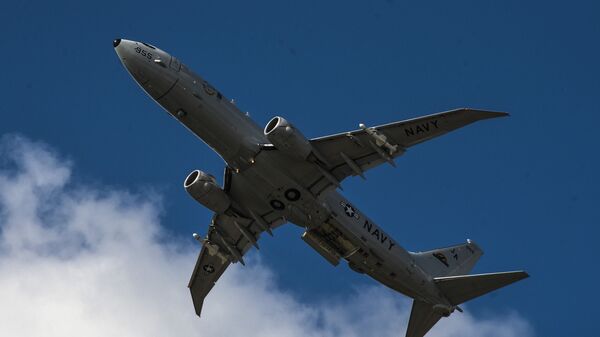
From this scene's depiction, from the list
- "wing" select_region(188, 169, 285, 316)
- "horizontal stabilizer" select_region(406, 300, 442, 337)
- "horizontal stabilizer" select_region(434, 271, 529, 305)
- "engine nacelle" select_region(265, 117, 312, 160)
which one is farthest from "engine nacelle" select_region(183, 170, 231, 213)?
"horizontal stabilizer" select_region(434, 271, 529, 305)

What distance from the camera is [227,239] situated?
63219 millimetres

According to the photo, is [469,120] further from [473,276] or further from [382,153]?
[473,276]

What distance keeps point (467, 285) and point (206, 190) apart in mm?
16922

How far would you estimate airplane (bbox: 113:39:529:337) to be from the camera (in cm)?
5238

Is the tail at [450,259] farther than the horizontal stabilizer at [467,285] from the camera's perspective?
Yes

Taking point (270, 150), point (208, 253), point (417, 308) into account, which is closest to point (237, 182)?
point (270, 150)

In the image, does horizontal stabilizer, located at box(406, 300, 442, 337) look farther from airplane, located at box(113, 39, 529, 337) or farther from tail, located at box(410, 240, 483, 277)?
tail, located at box(410, 240, 483, 277)

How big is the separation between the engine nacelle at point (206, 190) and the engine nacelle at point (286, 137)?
6773mm

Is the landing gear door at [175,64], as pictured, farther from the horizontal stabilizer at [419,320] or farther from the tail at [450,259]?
the horizontal stabilizer at [419,320]

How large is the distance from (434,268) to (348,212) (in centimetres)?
807

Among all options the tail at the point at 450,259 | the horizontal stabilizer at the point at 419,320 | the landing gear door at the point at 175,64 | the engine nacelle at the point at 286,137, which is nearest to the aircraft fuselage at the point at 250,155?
the landing gear door at the point at 175,64

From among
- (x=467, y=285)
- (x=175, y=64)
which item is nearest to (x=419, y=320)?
(x=467, y=285)

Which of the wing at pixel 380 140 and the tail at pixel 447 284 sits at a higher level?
the wing at pixel 380 140

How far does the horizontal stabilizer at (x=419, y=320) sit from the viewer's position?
A: 199 feet
